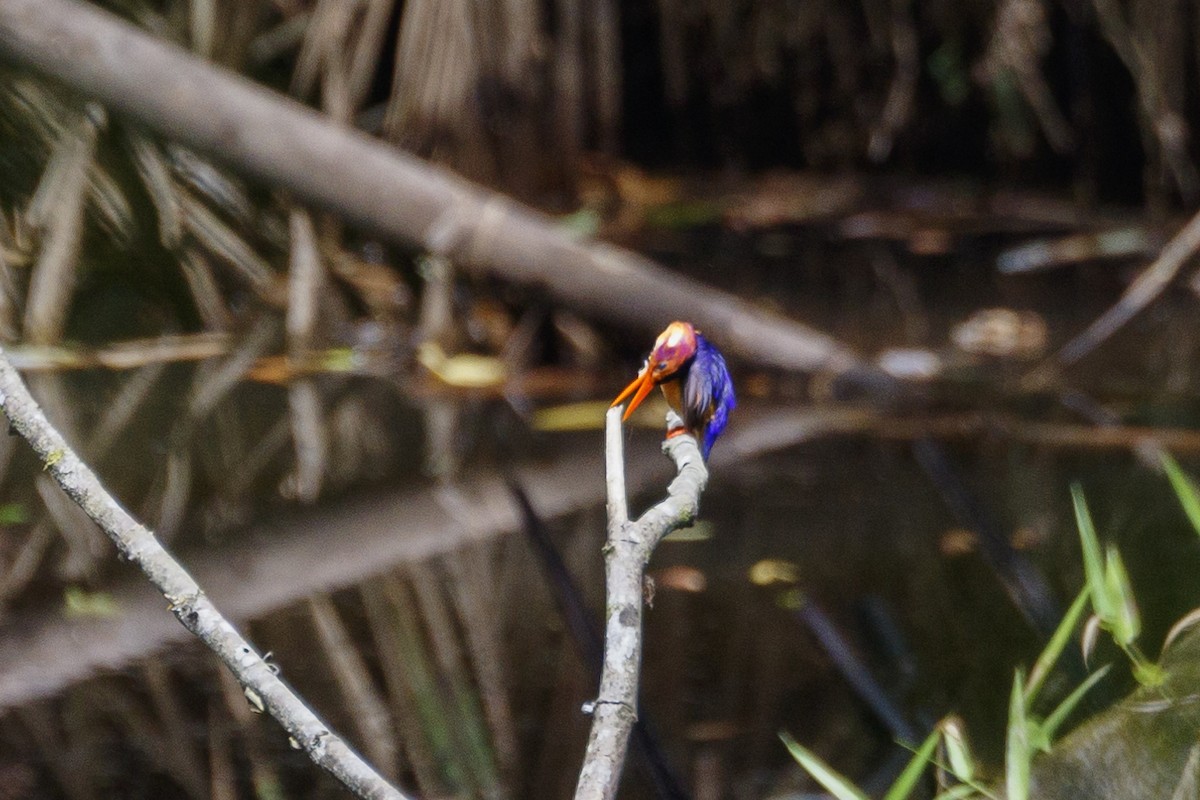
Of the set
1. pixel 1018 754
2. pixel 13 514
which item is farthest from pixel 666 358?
pixel 13 514

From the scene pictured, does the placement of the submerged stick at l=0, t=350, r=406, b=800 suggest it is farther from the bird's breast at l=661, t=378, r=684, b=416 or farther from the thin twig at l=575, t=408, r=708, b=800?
the bird's breast at l=661, t=378, r=684, b=416

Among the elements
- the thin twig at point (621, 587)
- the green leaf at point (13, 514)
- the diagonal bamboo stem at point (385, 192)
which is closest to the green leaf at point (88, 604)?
the green leaf at point (13, 514)

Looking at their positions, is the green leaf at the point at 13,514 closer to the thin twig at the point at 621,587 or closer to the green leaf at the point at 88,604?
the green leaf at the point at 88,604

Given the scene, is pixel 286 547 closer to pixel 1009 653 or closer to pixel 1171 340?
pixel 1009 653

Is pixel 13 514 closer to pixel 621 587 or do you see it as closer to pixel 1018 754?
pixel 1018 754

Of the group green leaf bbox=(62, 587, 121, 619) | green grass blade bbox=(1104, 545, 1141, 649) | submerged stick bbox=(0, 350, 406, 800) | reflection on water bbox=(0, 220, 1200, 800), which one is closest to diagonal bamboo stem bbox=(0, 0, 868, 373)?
reflection on water bbox=(0, 220, 1200, 800)

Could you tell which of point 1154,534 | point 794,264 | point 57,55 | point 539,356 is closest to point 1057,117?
point 794,264
